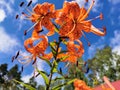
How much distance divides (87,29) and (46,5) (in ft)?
0.76

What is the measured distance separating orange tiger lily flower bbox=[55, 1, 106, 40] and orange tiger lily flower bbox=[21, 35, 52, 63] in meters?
0.09

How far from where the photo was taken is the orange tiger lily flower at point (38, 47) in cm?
169

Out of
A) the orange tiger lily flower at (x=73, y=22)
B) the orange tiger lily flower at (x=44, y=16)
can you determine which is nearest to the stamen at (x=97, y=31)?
the orange tiger lily flower at (x=73, y=22)

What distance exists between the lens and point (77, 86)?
152 cm

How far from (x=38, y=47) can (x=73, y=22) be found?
0.66 feet

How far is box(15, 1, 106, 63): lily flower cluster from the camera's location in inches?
66.2

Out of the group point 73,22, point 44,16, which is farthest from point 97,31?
point 44,16

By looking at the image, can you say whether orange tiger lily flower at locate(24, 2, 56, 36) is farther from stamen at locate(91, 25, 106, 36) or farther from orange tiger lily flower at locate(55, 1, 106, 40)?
stamen at locate(91, 25, 106, 36)

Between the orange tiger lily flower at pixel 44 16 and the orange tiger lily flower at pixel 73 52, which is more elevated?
the orange tiger lily flower at pixel 44 16

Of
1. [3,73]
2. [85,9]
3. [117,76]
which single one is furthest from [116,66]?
[85,9]

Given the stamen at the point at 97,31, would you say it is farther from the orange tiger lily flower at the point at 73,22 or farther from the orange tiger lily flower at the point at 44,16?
the orange tiger lily flower at the point at 44,16

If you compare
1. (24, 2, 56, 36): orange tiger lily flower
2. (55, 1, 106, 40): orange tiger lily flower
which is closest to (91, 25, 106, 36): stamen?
→ (55, 1, 106, 40): orange tiger lily flower

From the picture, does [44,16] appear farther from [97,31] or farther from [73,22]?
[97,31]

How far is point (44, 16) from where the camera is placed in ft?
5.74
